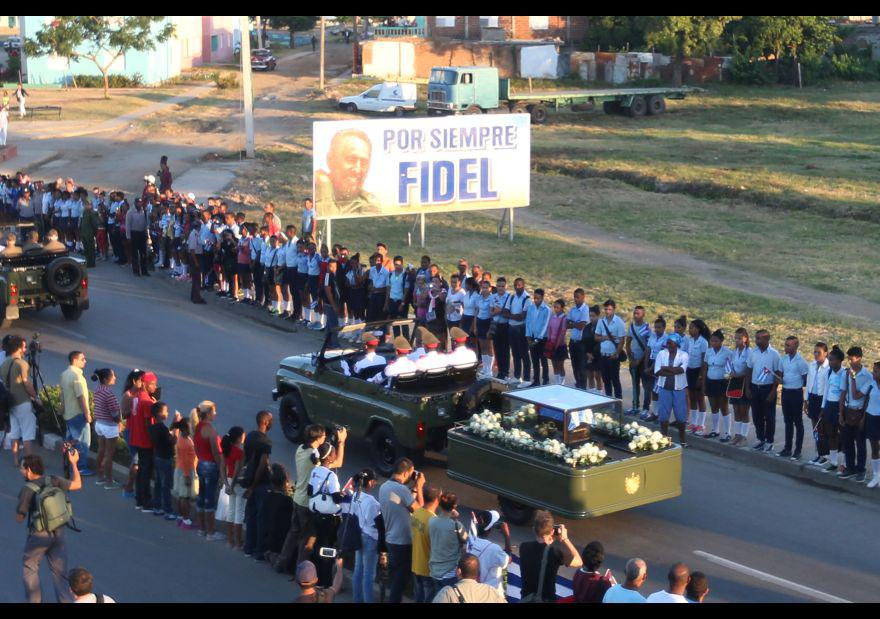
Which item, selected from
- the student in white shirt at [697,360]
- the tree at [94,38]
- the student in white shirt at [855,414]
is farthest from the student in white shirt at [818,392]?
the tree at [94,38]

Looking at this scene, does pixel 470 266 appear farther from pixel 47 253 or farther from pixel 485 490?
pixel 485 490

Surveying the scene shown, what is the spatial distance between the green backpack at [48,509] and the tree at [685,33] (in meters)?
54.8

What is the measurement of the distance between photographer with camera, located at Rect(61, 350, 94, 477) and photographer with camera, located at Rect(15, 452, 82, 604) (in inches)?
140

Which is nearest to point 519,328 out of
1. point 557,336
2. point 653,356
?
point 557,336

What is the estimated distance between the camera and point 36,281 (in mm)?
21312

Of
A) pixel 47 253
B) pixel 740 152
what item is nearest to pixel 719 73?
pixel 740 152

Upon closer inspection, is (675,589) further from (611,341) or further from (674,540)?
(611,341)

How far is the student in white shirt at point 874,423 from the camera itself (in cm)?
1350

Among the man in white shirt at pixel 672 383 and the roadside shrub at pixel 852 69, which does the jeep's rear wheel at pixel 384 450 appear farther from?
the roadside shrub at pixel 852 69

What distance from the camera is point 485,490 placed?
1310cm

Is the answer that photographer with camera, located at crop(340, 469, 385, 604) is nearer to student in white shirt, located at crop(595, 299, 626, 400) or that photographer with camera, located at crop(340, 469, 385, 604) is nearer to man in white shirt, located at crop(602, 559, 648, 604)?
man in white shirt, located at crop(602, 559, 648, 604)

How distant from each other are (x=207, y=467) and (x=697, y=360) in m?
6.85

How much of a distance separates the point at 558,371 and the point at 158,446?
728cm

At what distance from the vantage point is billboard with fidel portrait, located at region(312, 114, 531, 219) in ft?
82.8
